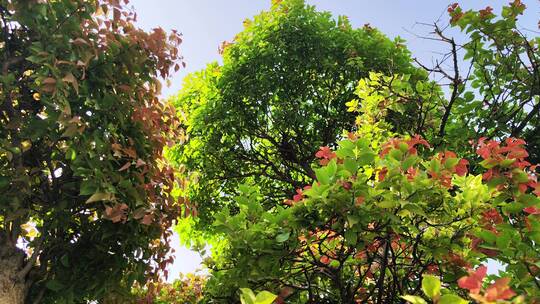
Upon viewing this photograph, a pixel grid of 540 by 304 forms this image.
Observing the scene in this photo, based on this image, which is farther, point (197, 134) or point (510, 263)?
point (197, 134)

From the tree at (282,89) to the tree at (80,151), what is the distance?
453 centimetres

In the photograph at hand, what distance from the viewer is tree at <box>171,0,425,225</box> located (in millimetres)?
9172

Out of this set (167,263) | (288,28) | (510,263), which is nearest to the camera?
(510,263)

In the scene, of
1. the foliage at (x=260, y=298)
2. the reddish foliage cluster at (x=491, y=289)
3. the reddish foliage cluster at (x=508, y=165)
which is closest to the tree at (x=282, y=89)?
the reddish foliage cluster at (x=508, y=165)

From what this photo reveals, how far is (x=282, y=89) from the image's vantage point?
948 cm

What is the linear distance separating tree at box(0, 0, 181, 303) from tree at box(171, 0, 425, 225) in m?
4.53

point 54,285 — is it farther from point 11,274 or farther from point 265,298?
point 265,298

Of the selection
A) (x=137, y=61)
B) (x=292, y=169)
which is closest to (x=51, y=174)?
(x=137, y=61)

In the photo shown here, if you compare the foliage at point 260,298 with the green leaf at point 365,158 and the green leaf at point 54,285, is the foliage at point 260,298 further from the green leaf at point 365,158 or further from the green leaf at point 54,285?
the green leaf at point 54,285

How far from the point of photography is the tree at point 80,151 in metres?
3.76

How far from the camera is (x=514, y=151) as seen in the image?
9.67 ft

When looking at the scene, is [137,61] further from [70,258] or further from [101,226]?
[70,258]

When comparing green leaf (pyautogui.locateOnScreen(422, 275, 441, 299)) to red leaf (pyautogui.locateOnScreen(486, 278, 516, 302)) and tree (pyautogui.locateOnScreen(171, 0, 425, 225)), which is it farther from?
tree (pyautogui.locateOnScreen(171, 0, 425, 225))

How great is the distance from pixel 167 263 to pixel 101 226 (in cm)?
78
